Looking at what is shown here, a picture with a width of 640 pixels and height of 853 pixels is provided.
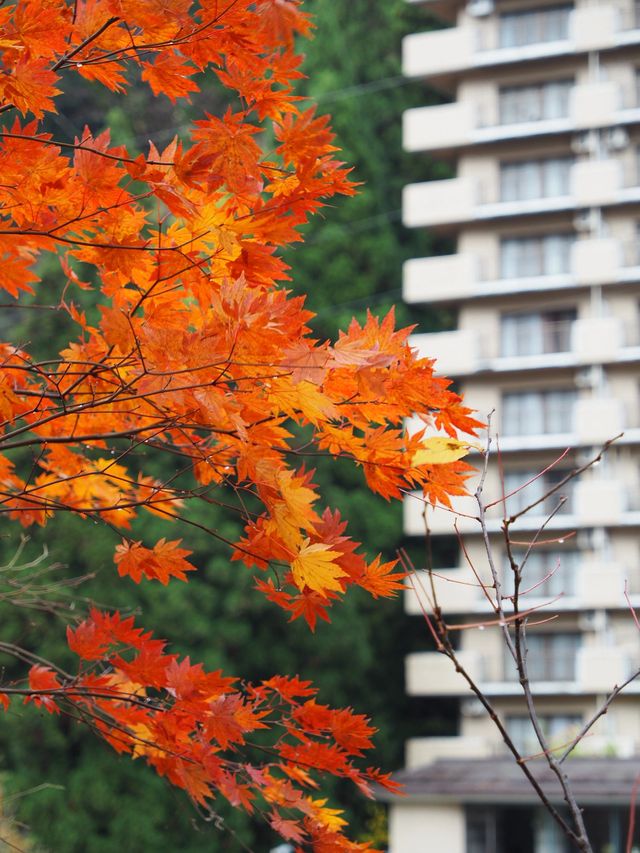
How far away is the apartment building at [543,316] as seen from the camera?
1697 cm

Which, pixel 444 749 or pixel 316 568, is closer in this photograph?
pixel 316 568

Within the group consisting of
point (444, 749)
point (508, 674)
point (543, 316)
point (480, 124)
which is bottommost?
point (444, 749)

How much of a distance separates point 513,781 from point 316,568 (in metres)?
13.1

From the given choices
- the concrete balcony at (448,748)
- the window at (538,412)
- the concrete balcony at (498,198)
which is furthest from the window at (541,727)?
the concrete balcony at (498,198)

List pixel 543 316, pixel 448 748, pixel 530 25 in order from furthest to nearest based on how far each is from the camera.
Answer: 1. pixel 530 25
2. pixel 543 316
3. pixel 448 748

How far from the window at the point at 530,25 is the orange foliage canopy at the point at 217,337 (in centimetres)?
1803

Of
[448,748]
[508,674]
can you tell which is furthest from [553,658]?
[448,748]

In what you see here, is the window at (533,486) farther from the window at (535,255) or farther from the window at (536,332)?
the window at (535,255)

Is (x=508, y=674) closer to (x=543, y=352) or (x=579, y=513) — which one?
(x=579, y=513)

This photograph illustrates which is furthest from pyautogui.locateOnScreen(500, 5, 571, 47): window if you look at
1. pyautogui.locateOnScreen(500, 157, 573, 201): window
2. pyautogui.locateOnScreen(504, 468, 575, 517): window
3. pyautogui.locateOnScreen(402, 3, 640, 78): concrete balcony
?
pyautogui.locateOnScreen(504, 468, 575, 517): window

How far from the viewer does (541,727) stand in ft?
54.1

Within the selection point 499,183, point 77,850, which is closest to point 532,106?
point 499,183

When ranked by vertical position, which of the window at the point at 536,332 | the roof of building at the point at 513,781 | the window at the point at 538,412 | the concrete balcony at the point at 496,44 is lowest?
the roof of building at the point at 513,781

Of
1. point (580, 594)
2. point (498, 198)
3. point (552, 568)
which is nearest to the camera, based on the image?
point (580, 594)
